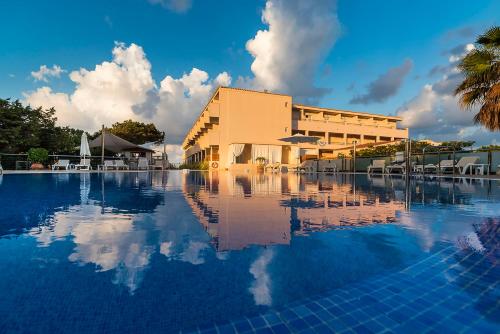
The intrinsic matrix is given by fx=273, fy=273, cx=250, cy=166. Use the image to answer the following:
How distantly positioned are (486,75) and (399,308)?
14.3m

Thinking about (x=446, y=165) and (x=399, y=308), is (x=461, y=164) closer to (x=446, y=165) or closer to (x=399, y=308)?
(x=446, y=165)

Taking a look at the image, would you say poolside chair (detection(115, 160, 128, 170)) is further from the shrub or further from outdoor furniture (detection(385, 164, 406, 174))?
outdoor furniture (detection(385, 164, 406, 174))

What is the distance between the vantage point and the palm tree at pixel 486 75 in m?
10.9

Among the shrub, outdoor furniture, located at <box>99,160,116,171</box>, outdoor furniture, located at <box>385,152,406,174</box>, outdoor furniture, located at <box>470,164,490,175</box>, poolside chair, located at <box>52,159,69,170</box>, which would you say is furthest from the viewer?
outdoor furniture, located at <box>99,160,116,171</box>

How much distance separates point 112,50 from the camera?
21.7 m

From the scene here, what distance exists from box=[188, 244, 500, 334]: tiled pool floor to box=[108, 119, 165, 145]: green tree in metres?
36.3

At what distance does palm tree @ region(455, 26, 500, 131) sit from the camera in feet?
35.8

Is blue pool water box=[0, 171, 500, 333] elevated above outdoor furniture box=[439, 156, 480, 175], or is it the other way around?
outdoor furniture box=[439, 156, 480, 175]

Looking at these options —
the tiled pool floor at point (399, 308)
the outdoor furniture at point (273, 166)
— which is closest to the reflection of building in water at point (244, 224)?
the tiled pool floor at point (399, 308)

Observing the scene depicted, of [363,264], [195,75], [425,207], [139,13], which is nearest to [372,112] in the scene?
[195,75]

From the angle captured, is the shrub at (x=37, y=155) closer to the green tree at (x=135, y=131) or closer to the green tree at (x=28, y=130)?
the green tree at (x=28, y=130)

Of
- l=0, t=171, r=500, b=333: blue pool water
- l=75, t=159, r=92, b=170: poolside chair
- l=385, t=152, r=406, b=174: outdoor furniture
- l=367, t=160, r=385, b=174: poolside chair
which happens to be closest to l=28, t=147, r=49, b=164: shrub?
l=75, t=159, r=92, b=170: poolside chair

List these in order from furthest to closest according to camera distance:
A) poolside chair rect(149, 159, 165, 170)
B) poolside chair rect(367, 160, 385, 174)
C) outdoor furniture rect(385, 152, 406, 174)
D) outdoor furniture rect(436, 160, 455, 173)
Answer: poolside chair rect(149, 159, 165, 170) → poolside chair rect(367, 160, 385, 174) → outdoor furniture rect(385, 152, 406, 174) → outdoor furniture rect(436, 160, 455, 173)

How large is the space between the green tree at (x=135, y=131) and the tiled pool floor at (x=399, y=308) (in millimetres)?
36296
